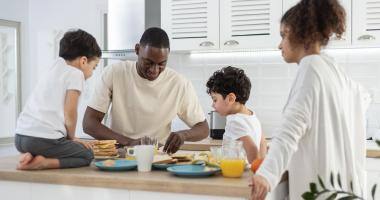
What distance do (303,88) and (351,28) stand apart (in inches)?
84.6

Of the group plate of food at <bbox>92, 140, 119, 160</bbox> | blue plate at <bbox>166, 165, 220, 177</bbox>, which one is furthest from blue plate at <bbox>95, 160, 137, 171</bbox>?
plate of food at <bbox>92, 140, 119, 160</bbox>

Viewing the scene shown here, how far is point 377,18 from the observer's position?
330 centimetres

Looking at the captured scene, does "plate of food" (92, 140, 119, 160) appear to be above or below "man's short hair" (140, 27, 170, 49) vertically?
below

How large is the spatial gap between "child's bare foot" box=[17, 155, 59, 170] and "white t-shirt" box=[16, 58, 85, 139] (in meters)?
0.09

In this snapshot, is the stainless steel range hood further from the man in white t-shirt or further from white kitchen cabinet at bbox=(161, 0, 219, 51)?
the man in white t-shirt

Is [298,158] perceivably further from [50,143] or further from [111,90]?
[111,90]

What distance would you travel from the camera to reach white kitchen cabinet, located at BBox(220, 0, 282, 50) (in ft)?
11.7

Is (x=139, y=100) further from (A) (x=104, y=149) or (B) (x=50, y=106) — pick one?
(B) (x=50, y=106)

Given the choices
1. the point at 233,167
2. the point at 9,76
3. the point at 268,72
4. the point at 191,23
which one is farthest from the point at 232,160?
the point at 9,76

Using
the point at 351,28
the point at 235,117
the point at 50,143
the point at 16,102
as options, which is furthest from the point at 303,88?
the point at 16,102

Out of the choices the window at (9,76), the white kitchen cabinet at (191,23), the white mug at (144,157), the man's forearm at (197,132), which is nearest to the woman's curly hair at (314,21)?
the white mug at (144,157)

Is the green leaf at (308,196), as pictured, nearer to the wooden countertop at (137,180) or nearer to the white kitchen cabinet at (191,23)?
the wooden countertop at (137,180)

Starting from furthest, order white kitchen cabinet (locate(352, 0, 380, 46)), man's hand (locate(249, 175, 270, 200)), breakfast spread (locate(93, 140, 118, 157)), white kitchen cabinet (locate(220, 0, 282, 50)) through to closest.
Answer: white kitchen cabinet (locate(220, 0, 282, 50)), white kitchen cabinet (locate(352, 0, 380, 46)), breakfast spread (locate(93, 140, 118, 157)), man's hand (locate(249, 175, 270, 200))

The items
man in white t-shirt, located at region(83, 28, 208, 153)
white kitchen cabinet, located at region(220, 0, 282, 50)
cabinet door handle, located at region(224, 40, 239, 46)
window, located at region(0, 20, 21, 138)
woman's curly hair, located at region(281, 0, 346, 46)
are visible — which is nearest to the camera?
woman's curly hair, located at region(281, 0, 346, 46)
